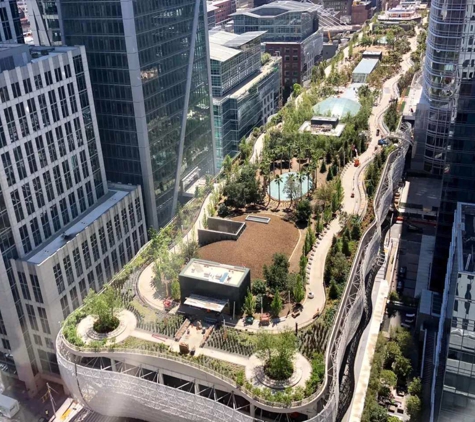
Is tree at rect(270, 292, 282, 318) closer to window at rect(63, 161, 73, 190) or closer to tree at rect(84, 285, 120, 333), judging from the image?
tree at rect(84, 285, 120, 333)

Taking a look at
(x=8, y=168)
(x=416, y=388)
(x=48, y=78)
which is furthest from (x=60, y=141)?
(x=416, y=388)

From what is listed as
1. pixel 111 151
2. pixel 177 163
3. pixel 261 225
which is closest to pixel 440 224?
pixel 261 225

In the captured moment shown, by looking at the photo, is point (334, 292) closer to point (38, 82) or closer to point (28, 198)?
point (28, 198)

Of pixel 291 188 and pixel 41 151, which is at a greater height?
pixel 41 151

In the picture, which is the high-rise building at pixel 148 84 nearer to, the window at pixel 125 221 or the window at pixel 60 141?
the window at pixel 125 221

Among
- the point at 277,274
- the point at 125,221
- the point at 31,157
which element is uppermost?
the point at 31,157

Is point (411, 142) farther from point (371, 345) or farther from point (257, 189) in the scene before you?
point (371, 345)
